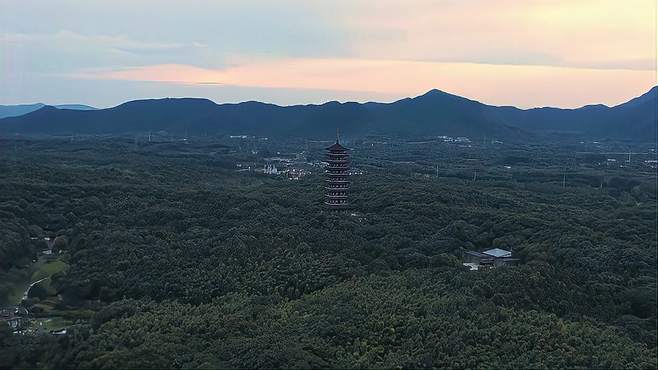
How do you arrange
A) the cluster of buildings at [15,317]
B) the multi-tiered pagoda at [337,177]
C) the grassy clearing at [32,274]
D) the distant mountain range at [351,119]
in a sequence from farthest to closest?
the distant mountain range at [351,119] < the multi-tiered pagoda at [337,177] < the grassy clearing at [32,274] < the cluster of buildings at [15,317]

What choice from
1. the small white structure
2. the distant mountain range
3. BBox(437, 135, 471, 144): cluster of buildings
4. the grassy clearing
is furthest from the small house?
the distant mountain range

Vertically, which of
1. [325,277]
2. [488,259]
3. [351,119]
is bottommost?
[325,277]

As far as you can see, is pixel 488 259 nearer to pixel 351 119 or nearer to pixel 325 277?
pixel 325 277

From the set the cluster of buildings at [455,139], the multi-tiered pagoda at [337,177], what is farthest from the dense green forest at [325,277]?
the cluster of buildings at [455,139]

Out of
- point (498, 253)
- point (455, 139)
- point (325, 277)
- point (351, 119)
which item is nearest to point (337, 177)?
point (498, 253)

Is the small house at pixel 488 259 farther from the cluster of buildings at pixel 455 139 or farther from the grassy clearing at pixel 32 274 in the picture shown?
the cluster of buildings at pixel 455 139

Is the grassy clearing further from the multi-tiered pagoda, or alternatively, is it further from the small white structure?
the small white structure
